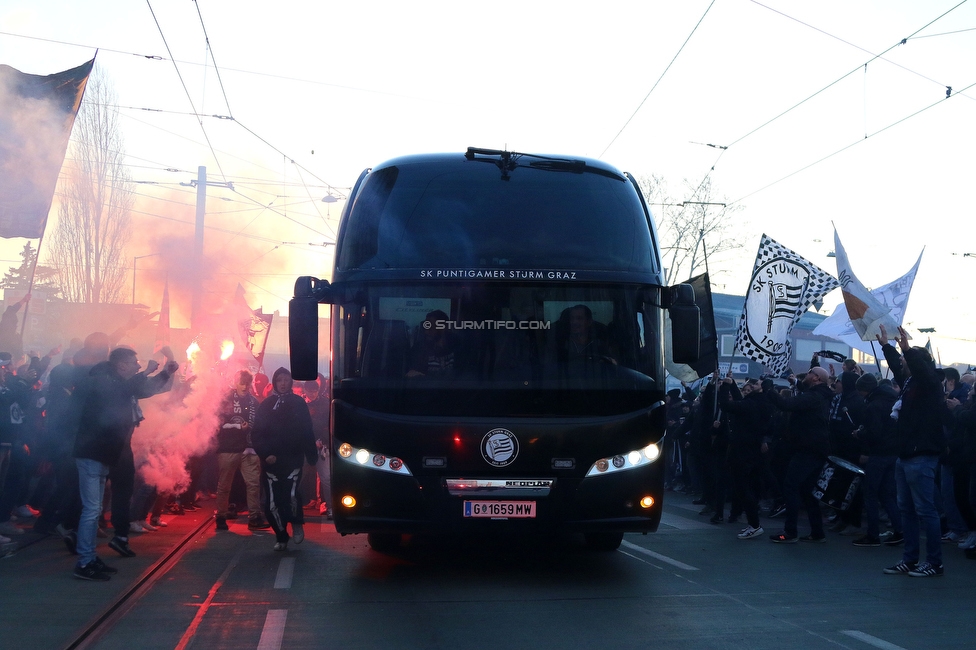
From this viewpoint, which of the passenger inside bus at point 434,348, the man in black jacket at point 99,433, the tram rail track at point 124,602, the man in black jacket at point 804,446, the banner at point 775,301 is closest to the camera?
the tram rail track at point 124,602

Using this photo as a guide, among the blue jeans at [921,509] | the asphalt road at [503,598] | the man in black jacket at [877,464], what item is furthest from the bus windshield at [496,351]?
the man in black jacket at [877,464]

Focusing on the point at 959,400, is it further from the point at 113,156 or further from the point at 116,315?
the point at 113,156

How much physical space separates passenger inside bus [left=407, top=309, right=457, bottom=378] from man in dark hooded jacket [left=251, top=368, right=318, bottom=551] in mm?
2804

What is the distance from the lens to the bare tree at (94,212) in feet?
109

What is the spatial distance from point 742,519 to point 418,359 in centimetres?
752

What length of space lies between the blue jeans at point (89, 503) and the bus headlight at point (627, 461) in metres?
4.13

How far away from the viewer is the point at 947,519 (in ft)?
35.6

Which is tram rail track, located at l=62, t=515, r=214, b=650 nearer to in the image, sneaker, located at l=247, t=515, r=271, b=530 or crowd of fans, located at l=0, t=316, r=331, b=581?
crowd of fans, located at l=0, t=316, r=331, b=581

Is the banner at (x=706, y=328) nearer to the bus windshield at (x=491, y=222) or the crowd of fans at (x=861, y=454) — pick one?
the crowd of fans at (x=861, y=454)

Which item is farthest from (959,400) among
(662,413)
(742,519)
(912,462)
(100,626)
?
(100,626)

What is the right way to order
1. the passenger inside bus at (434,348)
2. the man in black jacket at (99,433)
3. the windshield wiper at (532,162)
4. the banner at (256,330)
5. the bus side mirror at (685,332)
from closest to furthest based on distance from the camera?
the passenger inside bus at (434,348) < the bus side mirror at (685,332) < the man in black jacket at (99,433) < the windshield wiper at (532,162) < the banner at (256,330)

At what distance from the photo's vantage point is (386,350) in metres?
7.51

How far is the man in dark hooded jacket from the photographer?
381 inches

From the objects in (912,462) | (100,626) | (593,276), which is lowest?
(100,626)
